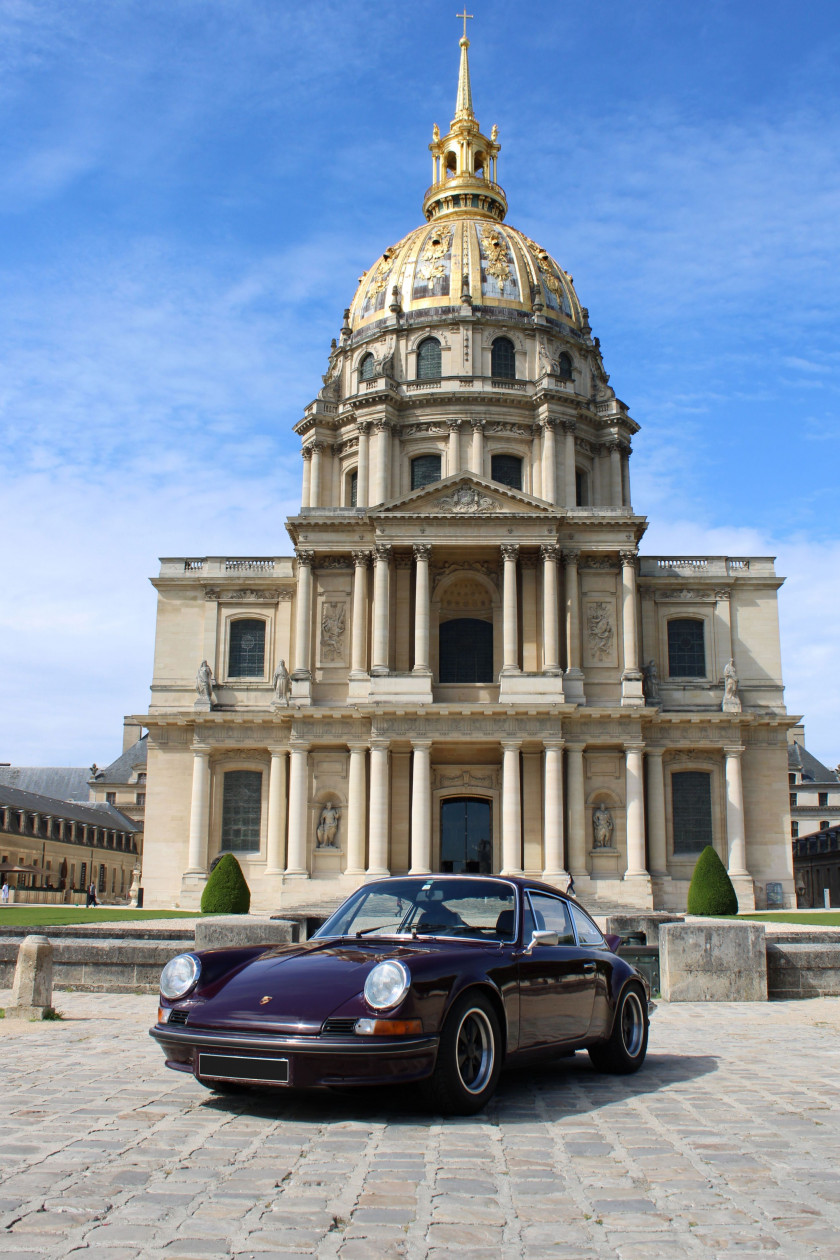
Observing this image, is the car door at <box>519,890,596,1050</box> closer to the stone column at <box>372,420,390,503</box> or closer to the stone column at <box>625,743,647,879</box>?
the stone column at <box>625,743,647,879</box>

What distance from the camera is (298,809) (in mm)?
42438

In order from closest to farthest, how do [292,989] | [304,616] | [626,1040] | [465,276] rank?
[292,989], [626,1040], [304,616], [465,276]

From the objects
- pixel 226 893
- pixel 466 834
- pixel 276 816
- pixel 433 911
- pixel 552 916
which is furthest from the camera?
pixel 466 834

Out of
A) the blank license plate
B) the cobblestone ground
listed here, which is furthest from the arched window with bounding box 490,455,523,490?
the blank license plate

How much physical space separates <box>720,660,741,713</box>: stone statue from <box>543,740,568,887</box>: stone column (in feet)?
23.8

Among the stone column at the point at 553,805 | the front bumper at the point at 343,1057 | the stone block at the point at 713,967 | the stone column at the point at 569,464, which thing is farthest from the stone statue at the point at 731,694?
the front bumper at the point at 343,1057

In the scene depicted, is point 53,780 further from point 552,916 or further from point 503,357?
point 552,916

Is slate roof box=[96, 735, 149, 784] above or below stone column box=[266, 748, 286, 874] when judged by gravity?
above

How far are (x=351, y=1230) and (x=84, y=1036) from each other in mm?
6744

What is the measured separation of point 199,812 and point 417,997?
38272mm

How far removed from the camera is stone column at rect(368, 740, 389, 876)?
4109 cm

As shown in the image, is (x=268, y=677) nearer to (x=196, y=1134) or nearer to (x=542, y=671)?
(x=542, y=671)

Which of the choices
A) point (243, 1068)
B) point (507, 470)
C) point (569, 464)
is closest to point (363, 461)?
point (507, 470)

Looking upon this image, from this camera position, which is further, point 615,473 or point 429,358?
point 615,473
